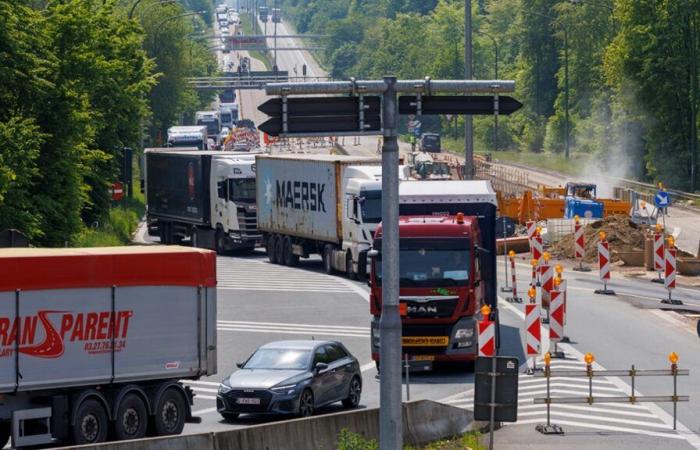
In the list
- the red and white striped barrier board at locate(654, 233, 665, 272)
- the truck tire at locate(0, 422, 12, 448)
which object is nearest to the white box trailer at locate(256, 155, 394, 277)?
the red and white striped barrier board at locate(654, 233, 665, 272)

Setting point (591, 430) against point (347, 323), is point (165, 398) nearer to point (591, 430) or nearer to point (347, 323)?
point (591, 430)

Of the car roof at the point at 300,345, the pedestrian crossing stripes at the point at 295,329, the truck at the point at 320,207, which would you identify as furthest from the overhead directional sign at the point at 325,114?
the truck at the point at 320,207

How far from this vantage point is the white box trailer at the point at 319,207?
152 ft

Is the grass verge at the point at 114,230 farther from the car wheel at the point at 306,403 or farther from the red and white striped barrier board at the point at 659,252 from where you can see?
Answer: the car wheel at the point at 306,403

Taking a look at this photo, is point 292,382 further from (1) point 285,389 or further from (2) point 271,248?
(2) point 271,248

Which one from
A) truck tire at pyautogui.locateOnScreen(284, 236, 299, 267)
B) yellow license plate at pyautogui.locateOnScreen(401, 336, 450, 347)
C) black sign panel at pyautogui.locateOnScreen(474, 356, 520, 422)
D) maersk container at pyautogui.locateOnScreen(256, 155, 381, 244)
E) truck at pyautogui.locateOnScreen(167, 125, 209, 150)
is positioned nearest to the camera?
black sign panel at pyautogui.locateOnScreen(474, 356, 520, 422)

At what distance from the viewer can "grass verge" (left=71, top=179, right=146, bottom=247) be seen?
52775 mm

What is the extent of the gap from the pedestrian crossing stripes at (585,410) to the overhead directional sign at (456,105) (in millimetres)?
7537

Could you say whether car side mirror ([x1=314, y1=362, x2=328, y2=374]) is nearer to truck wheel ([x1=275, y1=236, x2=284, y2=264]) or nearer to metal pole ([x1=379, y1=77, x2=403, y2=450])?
metal pole ([x1=379, y1=77, x2=403, y2=450])

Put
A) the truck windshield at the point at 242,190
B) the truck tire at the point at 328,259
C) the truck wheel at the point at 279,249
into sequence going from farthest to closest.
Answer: the truck windshield at the point at 242,190
the truck wheel at the point at 279,249
the truck tire at the point at 328,259

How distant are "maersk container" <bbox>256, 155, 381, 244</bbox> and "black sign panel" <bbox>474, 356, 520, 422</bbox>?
27179mm

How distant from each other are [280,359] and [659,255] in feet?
74.3

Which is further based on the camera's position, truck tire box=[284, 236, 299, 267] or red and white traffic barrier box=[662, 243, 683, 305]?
truck tire box=[284, 236, 299, 267]

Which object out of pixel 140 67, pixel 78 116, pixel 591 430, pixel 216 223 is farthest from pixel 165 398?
pixel 140 67
